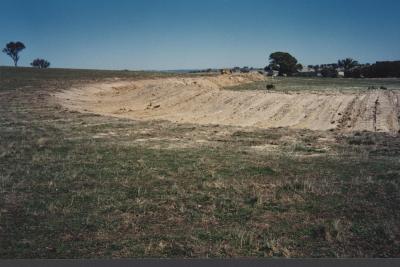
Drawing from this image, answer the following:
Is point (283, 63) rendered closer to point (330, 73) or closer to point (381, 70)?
point (330, 73)

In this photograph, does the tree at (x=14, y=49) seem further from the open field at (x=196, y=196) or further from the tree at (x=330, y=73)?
the open field at (x=196, y=196)

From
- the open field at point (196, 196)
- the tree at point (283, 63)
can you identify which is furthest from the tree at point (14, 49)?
the open field at point (196, 196)

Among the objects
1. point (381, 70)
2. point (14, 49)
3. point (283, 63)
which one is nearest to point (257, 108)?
point (381, 70)

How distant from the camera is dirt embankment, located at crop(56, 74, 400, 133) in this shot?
25953mm

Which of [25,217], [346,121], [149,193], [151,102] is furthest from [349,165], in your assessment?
[151,102]

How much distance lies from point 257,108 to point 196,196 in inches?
880

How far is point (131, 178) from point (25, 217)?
342 cm

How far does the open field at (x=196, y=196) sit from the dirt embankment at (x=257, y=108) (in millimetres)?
7512

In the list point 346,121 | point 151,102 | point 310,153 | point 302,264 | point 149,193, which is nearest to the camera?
point 302,264

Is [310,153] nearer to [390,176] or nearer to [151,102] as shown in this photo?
[390,176]

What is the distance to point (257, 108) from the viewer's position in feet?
103

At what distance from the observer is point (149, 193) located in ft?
32.7

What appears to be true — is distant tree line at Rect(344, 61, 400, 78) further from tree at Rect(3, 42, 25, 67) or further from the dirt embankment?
tree at Rect(3, 42, 25, 67)

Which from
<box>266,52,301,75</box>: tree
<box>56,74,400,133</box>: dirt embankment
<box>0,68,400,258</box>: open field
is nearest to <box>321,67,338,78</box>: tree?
<box>266,52,301,75</box>: tree
